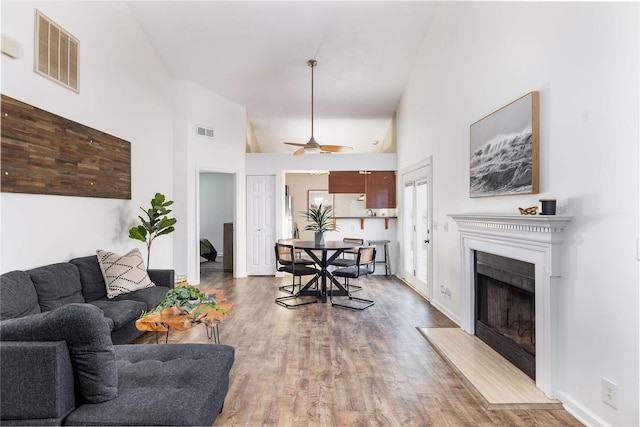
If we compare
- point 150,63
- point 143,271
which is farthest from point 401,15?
point 143,271

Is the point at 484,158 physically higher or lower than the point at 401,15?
lower

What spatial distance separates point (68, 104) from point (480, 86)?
162 inches

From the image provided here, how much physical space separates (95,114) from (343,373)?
12.3 feet

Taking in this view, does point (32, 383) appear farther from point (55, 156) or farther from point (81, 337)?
point (55, 156)

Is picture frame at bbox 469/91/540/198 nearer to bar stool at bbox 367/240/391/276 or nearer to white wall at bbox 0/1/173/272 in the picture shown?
bar stool at bbox 367/240/391/276

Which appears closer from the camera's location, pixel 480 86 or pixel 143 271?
pixel 480 86

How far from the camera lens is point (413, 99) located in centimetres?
598

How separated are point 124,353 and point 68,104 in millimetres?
2705

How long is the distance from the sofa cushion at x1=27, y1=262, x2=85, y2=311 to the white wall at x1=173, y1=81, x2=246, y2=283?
2772 millimetres

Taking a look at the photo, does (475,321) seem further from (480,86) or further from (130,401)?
(130,401)

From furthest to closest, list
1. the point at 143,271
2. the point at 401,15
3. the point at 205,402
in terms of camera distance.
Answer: the point at 401,15 < the point at 143,271 < the point at 205,402

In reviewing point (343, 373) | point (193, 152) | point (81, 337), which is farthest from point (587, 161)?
point (193, 152)

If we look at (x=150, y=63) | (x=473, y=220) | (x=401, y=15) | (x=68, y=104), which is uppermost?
(x=401, y=15)

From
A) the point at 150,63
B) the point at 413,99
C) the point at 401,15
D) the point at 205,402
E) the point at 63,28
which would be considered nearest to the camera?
the point at 205,402
